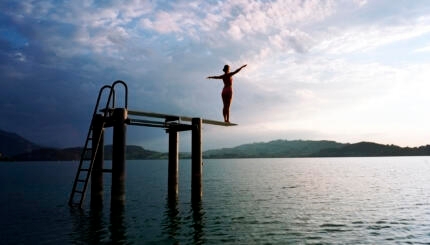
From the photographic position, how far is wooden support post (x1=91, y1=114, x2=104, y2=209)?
1769 centimetres

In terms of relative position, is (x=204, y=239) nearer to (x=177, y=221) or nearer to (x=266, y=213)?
(x=177, y=221)

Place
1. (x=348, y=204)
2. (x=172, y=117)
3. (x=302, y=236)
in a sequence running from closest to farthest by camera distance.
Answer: (x=302, y=236)
(x=172, y=117)
(x=348, y=204)

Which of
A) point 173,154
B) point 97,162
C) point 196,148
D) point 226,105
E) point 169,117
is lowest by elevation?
point 97,162

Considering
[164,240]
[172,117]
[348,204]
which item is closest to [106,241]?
[164,240]

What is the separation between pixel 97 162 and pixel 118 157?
288 cm

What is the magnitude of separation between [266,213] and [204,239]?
8375 mm

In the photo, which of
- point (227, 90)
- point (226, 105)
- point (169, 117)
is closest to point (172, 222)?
point (169, 117)

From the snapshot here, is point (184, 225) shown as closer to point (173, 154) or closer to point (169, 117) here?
point (173, 154)

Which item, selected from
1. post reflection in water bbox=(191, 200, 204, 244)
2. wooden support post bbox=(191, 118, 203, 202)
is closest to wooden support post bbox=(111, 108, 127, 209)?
post reflection in water bbox=(191, 200, 204, 244)

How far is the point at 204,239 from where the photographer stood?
1465cm

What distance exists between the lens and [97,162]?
18.6 m

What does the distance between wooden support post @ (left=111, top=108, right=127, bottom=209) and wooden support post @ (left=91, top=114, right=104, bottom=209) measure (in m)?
1.25

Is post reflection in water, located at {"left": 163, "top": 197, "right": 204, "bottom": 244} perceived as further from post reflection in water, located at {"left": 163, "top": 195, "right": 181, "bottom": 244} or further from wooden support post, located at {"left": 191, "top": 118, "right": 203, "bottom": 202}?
wooden support post, located at {"left": 191, "top": 118, "right": 203, "bottom": 202}

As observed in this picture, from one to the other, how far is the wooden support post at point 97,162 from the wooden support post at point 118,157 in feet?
4.08
